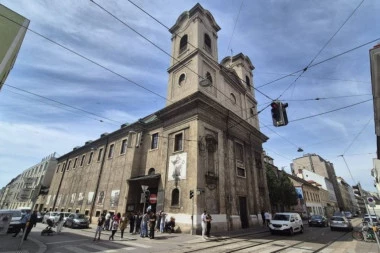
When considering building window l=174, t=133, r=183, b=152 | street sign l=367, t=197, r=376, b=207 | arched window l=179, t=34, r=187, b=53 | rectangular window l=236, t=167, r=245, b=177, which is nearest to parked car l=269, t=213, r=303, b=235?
street sign l=367, t=197, r=376, b=207

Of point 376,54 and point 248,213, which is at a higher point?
point 376,54

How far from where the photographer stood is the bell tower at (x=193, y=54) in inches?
840

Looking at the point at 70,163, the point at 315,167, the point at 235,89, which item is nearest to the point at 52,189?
the point at 70,163

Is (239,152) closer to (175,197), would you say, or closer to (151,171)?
(175,197)

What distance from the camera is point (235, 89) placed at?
27172 millimetres

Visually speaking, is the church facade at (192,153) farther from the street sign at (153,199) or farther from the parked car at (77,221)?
the parked car at (77,221)

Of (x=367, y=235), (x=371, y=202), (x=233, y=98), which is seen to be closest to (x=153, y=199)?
(x=233, y=98)

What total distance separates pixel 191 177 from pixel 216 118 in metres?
6.77

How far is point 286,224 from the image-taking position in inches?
617

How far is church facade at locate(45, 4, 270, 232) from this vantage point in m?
17.6

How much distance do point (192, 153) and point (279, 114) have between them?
9.80 metres

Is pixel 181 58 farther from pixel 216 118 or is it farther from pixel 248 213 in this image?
pixel 248 213

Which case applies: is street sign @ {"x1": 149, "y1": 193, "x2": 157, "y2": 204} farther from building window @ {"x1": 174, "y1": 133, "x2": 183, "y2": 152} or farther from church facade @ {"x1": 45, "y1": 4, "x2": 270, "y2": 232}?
building window @ {"x1": 174, "y1": 133, "x2": 183, "y2": 152}

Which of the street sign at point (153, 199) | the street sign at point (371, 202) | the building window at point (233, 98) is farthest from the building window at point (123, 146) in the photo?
the street sign at point (371, 202)
